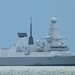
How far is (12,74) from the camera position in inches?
2249

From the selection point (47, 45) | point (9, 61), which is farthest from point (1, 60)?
point (47, 45)

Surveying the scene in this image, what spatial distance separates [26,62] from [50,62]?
12.4 feet

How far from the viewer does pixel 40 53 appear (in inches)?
3000

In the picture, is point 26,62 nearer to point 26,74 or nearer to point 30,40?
point 30,40

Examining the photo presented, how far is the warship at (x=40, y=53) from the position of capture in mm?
75062

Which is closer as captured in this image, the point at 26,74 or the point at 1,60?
the point at 26,74

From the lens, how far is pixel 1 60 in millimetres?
78188

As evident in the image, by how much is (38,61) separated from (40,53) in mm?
1156

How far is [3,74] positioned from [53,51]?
19.1 metres

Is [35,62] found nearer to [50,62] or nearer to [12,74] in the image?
[50,62]

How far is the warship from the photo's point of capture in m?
75.1

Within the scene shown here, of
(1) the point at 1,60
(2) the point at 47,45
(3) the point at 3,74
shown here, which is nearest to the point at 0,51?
(1) the point at 1,60

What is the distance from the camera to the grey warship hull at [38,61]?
74812 mm

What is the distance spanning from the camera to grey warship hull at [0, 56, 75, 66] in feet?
245
